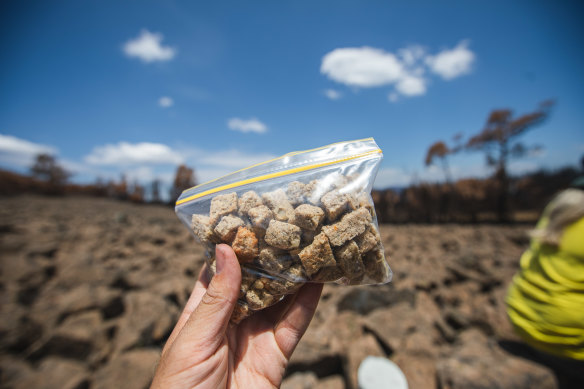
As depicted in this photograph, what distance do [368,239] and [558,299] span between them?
290 cm

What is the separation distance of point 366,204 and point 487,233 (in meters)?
15.5

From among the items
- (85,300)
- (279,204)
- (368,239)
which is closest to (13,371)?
(85,300)

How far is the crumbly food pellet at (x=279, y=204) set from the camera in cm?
142

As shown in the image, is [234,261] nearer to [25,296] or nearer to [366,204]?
[366,204]

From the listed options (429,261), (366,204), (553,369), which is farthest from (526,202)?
(366,204)

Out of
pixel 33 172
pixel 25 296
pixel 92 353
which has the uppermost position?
pixel 33 172

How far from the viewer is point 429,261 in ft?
24.5

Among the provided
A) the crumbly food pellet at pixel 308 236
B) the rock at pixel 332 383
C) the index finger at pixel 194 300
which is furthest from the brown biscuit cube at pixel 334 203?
the rock at pixel 332 383

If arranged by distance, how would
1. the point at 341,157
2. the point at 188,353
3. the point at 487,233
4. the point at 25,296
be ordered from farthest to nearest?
1. the point at 487,233
2. the point at 25,296
3. the point at 341,157
4. the point at 188,353

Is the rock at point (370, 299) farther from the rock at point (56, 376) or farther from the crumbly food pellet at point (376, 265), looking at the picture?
the rock at point (56, 376)

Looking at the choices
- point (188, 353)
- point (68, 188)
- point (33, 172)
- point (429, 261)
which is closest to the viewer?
point (188, 353)

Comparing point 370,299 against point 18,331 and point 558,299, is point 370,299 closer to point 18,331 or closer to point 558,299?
point 558,299

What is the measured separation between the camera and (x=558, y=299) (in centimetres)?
271

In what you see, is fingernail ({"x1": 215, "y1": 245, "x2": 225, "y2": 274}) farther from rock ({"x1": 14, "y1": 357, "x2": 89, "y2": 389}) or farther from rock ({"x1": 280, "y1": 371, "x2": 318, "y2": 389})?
rock ({"x1": 14, "y1": 357, "x2": 89, "y2": 389})
